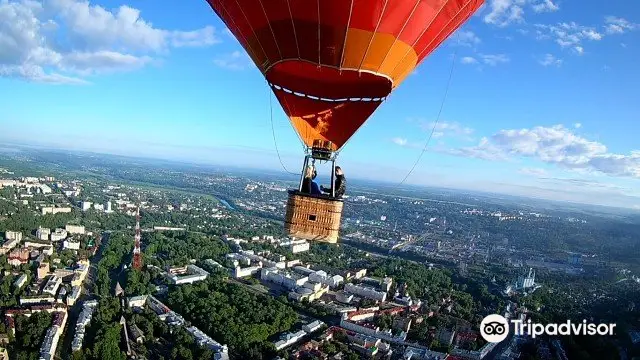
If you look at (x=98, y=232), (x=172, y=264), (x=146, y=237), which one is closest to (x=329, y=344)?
(x=172, y=264)

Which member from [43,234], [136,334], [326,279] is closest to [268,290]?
[326,279]

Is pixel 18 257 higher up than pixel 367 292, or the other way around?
pixel 367 292

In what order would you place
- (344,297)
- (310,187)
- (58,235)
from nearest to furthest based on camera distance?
1. (310,187)
2. (344,297)
3. (58,235)

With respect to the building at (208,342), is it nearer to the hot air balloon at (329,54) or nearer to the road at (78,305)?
the road at (78,305)

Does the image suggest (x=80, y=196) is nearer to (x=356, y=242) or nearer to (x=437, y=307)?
(x=356, y=242)

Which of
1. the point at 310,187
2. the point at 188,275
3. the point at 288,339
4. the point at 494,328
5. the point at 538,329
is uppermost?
A: the point at 310,187

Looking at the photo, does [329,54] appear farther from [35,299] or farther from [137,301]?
[35,299]

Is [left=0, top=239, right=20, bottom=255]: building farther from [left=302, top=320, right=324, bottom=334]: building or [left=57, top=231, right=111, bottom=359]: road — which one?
[left=302, top=320, right=324, bottom=334]: building
